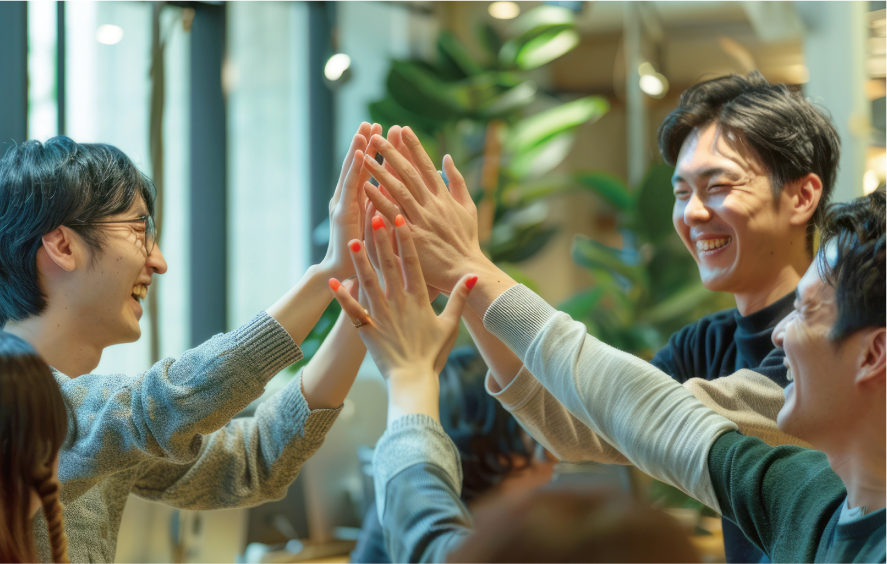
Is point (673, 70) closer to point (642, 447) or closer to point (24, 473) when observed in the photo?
point (642, 447)

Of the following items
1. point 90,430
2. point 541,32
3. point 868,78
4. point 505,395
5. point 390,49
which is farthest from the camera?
point 390,49

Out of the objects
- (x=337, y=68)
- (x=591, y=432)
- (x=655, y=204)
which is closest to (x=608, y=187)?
(x=655, y=204)

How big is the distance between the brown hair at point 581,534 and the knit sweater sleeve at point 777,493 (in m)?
0.36

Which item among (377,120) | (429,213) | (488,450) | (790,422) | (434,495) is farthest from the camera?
(377,120)

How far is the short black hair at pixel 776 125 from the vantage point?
1.29 meters

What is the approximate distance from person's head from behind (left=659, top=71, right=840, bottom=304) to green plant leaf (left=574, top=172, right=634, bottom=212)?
5.71 feet

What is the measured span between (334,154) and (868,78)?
209cm

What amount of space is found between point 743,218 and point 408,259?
58cm

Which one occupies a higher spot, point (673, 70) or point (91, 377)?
point (673, 70)

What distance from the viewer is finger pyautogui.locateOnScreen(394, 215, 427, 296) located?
41.9 inches

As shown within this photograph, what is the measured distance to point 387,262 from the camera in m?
1.08

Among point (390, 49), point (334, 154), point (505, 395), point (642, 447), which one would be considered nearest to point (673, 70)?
point (390, 49)

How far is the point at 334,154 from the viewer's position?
3.37m

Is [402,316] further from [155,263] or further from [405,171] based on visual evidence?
[155,263]
